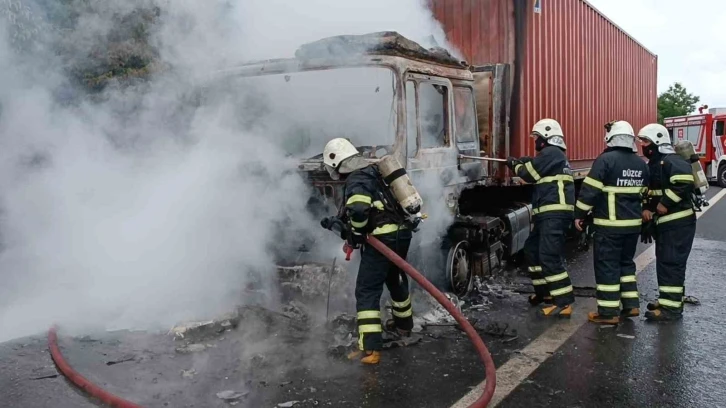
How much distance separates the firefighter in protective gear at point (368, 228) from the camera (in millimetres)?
4293

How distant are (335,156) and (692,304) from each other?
3.88 meters

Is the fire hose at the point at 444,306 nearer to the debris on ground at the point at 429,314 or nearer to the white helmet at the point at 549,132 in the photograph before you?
the debris on ground at the point at 429,314

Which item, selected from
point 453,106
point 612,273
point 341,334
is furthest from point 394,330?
point 453,106

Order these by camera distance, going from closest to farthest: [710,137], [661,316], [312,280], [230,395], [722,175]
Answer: [230,395] < [312,280] < [661,316] < [722,175] < [710,137]

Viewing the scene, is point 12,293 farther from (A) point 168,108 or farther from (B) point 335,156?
(B) point 335,156

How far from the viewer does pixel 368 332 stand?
4340mm

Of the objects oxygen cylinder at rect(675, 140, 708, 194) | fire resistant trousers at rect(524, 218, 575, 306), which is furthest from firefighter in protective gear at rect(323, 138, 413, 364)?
oxygen cylinder at rect(675, 140, 708, 194)

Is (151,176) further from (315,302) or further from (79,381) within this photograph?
(79,381)

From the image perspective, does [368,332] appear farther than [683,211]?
No

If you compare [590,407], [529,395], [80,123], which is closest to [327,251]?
[529,395]

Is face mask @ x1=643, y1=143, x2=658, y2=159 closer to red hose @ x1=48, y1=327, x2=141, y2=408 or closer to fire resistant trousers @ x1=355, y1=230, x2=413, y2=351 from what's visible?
fire resistant trousers @ x1=355, y1=230, x2=413, y2=351

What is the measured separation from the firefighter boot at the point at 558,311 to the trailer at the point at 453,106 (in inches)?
33.1

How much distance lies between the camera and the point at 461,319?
400 centimetres

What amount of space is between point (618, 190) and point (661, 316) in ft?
3.83
